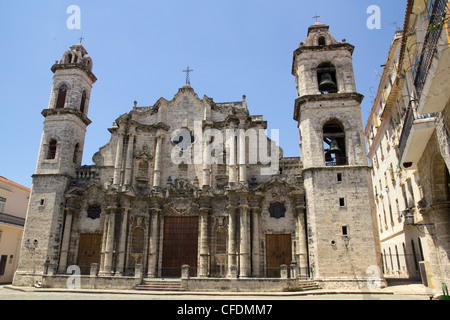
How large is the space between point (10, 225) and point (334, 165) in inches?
993

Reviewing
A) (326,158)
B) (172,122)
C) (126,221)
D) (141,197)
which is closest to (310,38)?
(326,158)

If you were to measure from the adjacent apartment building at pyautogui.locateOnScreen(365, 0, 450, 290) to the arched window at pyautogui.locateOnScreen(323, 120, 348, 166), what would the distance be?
3334 millimetres

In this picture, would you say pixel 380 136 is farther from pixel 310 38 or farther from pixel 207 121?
pixel 207 121

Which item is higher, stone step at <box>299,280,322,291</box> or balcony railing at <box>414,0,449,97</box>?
→ balcony railing at <box>414,0,449,97</box>

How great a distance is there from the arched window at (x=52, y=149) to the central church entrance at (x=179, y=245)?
9.82 meters

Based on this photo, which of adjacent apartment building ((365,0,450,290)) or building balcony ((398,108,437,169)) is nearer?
adjacent apartment building ((365,0,450,290))

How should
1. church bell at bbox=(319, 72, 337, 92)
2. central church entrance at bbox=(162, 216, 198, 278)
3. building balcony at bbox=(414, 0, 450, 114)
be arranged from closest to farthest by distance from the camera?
building balcony at bbox=(414, 0, 450, 114) < central church entrance at bbox=(162, 216, 198, 278) < church bell at bbox=(319, 72, 337, 92)

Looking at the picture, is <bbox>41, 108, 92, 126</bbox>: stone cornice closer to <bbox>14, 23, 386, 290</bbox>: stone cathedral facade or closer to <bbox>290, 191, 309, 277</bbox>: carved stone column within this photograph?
<bbox>14, 23, 386, 290</bbox>: stone cathedral facade

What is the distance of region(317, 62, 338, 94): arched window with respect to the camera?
23.6m

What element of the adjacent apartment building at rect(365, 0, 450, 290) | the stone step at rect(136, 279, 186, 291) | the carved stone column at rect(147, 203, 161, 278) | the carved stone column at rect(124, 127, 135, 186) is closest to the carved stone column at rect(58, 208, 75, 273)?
the carved stone column at rect(124, 127, 135, 186)

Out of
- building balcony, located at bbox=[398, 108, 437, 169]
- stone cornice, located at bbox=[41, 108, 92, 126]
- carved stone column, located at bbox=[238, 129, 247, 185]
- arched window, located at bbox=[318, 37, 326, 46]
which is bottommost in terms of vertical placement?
building balcony, located at bbox=[398, 108, 437, 169]

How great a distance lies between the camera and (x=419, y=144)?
1284cm

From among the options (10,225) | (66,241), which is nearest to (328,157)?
(66,241)
